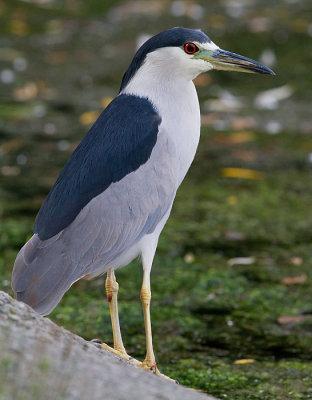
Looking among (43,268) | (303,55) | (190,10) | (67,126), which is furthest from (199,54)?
(190,10)

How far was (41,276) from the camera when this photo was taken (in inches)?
154

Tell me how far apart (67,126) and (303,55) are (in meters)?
3.09

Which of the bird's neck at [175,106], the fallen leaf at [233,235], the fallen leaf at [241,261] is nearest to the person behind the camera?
the bird's neck at [175,106]

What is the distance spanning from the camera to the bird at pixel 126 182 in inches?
157

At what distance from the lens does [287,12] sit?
11188 millimetres

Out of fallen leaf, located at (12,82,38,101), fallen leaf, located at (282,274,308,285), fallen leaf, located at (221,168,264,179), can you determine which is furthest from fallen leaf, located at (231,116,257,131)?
fallen leaf, located at (282,274,308,285)

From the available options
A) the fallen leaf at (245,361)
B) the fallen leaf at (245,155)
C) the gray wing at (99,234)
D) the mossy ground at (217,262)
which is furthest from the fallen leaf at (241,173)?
the gray wing at (99,234)

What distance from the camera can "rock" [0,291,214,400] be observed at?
2768mm

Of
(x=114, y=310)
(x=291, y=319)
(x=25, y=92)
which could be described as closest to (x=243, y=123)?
(x=25, y=92)

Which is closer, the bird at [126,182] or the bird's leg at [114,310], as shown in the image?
the bird at [126,182]

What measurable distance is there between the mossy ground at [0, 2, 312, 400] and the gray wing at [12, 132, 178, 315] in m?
0.78

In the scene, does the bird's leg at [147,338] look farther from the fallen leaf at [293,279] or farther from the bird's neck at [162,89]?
the fallen leaf at [293,279]

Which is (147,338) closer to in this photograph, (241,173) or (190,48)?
(190,48)

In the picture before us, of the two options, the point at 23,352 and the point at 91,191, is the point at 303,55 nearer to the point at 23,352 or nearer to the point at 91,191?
the point at 91,191
